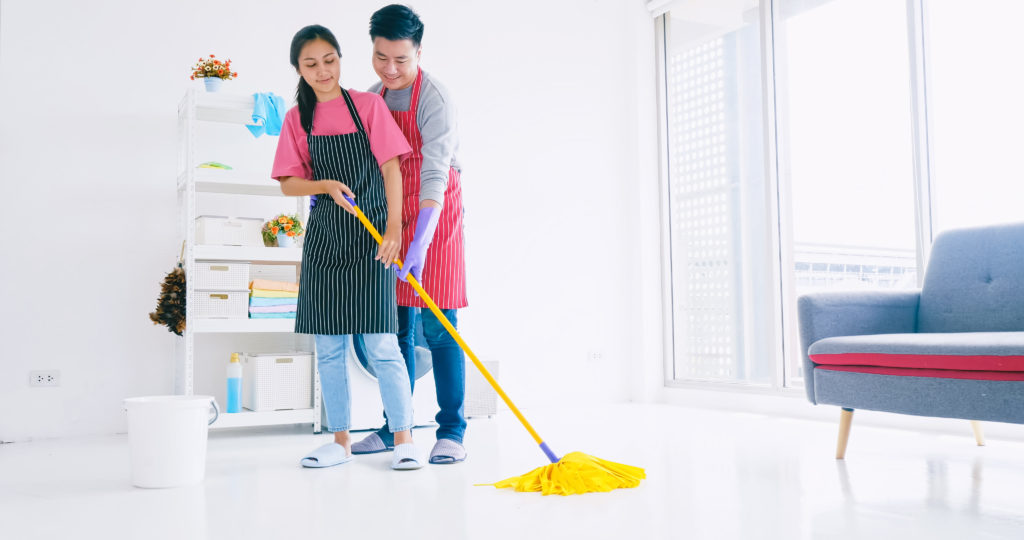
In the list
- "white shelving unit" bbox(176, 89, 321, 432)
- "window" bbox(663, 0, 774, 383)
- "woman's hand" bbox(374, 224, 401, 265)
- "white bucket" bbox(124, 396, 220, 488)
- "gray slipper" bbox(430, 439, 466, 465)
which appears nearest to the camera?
"white bucket" bbox(124, 396, 220, 488)

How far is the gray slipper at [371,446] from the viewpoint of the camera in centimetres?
244

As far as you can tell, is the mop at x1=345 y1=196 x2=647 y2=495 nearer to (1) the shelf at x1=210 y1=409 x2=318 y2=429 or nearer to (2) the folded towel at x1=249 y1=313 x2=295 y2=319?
(1) the shelf at x1=210 y1=409 x2=318 y2=429

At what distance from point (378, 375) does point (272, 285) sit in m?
1.07

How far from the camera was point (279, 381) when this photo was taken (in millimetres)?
2979

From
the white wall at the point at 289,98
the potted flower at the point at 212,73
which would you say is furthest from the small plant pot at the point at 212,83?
the white wall at the point at 289,98

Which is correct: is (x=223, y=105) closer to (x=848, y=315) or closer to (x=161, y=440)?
(x=161, y=440)

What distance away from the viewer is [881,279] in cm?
331

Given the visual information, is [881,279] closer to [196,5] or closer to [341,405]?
[341,405]

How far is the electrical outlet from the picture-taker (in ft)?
9.71

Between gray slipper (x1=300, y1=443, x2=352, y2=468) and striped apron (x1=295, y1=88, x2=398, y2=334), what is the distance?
364 mm

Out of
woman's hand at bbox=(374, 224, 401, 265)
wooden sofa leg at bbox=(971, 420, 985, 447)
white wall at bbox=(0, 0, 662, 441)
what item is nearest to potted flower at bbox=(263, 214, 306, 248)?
white wall at bbox=(0, 0, 662, 441)

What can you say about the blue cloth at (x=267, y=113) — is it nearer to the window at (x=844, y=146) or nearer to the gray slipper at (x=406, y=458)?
the gray slipper at (x=406, y=458)

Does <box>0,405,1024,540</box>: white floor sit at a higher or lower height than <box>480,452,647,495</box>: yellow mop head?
lower

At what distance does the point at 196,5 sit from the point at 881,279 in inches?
126
